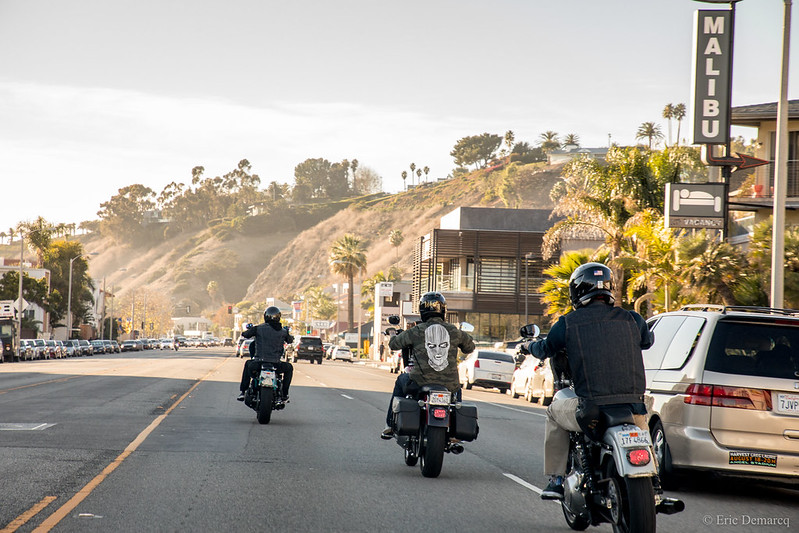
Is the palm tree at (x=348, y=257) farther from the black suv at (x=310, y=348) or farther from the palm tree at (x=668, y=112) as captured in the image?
the palm tree at (x=668, y=112)

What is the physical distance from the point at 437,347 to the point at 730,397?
315 centimetres

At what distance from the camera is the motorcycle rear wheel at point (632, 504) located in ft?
20.2

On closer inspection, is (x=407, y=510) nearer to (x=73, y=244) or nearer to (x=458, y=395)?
(x=458, y=395)

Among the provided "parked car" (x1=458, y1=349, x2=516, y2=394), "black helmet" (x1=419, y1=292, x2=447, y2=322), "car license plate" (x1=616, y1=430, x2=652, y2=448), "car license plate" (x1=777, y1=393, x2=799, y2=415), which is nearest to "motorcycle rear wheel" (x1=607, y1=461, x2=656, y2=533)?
"car license plate" (x1=616, y1=430, x2=652, y2=448)

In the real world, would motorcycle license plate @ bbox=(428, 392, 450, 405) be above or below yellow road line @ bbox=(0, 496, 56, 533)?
above

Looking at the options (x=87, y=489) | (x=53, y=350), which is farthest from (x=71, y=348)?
(x=87, y=489)

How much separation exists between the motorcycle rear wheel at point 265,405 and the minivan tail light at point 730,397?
826 centimetres

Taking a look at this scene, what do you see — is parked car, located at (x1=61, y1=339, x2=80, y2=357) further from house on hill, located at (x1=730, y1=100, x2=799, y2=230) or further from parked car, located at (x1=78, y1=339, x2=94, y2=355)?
house on hill, located at (x1=730, y1=100, x2=799, y2=230)

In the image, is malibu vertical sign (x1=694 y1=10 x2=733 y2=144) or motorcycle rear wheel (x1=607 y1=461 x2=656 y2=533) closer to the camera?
motorcycle rear wheel (x1=607 y1=461 x2=656 y2=533)

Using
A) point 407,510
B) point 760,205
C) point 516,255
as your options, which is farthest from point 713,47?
point 516,255

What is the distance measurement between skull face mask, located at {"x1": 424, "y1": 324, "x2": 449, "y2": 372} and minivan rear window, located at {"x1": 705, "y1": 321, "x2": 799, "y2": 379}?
2.81m

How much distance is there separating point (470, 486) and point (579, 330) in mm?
3545

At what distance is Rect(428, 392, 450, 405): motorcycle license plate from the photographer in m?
10.4

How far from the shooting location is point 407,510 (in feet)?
27.4
